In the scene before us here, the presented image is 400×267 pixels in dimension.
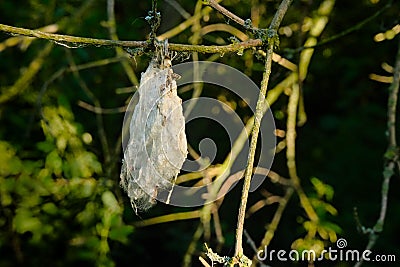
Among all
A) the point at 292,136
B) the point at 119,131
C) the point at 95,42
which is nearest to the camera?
the point at 95,42

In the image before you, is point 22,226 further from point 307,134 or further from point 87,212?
point 307,134

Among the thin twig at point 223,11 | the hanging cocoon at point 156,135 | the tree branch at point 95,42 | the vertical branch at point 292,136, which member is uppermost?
the vertical branch at point 292,136

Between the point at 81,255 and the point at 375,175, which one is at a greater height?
the point at 375,175

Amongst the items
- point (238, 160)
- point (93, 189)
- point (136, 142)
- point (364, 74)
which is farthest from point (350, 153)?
point (136, 142)

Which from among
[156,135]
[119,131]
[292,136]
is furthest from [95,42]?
[119,131]

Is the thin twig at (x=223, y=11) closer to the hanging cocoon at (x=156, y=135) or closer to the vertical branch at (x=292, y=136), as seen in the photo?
the hanging cocoon at (x=156, y=135)

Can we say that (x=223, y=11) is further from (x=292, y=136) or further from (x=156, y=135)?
(x=292, y=136)

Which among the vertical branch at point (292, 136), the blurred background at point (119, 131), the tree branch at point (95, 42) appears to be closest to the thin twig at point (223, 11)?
the tree branch at point (95, 42)
